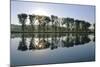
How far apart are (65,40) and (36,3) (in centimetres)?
67

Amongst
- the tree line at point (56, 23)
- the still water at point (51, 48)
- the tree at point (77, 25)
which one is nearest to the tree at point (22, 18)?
the tree line at point (56, 23)

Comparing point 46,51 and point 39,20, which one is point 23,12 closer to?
point 39,20

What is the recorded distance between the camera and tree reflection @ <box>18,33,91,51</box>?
9.00 ft

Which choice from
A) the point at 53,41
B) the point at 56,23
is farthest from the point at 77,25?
the point at 53,41

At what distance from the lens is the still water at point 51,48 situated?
2.69 metres

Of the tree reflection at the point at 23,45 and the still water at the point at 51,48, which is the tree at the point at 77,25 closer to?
the still water at the point at 51,48

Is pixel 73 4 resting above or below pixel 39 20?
above

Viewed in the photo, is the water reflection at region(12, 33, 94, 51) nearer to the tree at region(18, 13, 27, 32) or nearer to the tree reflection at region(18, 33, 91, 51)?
the tree reflection at region(18, 33, 91, 51)

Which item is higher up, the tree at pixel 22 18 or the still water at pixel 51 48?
the tree at pixel 22 18

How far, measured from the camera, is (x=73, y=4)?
298 centimetres

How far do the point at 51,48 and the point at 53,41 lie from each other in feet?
0.34

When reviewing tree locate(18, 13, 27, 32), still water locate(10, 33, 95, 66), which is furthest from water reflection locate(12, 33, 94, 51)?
tree locate(18, 13, 27, 32)

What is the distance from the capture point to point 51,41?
9.37 ft

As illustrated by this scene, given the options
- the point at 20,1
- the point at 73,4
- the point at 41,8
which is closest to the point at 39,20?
the point at 41,8
